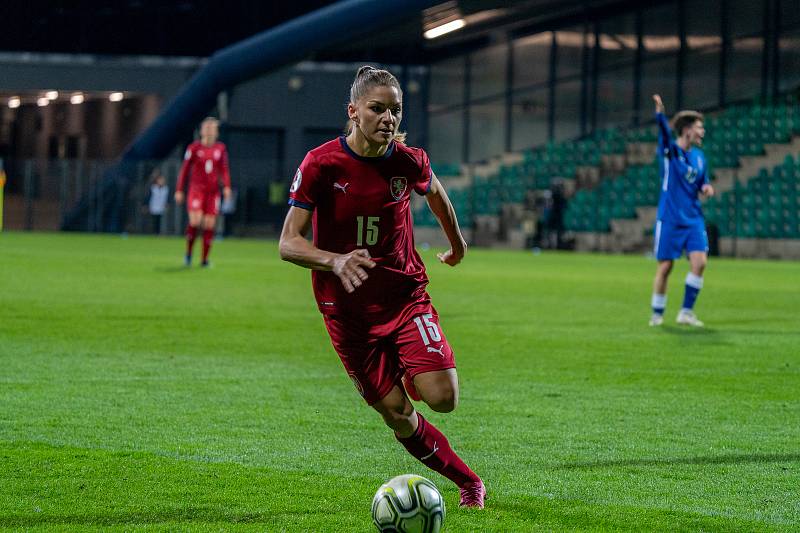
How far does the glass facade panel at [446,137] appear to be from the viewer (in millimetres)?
46812

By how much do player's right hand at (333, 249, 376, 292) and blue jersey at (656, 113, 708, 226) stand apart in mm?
9064

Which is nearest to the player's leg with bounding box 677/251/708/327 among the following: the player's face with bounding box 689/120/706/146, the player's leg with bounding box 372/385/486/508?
the player's face with bounding box 689/120/706/146

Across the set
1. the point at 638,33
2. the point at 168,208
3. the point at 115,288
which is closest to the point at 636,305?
the point at 115,288

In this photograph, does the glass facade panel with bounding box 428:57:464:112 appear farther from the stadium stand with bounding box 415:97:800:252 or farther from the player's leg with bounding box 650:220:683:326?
the player's leg with bounding box 650:220:683:326

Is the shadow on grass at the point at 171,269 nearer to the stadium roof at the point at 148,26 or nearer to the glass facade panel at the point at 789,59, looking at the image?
the glass facade panel at the point at 789,59

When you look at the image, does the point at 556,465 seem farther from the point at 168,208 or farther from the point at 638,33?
the point at 168,208

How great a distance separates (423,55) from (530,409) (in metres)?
40.9

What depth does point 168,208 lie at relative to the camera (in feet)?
152

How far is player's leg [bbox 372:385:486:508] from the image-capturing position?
5355 millimetres

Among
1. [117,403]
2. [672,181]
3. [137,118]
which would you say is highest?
[137,118]

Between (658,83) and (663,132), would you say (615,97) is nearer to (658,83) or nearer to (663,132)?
(658,83)

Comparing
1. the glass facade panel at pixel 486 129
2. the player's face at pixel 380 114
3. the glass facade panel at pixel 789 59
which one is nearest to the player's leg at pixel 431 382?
the player's face at pixel 380 114

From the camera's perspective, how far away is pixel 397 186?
17.8 feet

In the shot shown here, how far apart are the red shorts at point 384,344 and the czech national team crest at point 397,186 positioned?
0.47 metres
